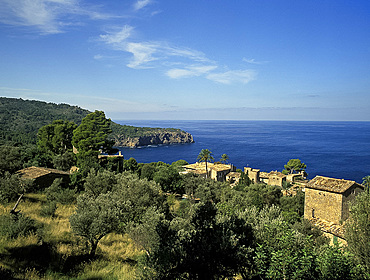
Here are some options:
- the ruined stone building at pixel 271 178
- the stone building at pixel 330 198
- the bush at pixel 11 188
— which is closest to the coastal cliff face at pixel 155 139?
the ruined stone building at pixel 271 178

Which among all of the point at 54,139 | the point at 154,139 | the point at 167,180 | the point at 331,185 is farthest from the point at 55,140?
the point at 154,139

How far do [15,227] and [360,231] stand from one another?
1645cm

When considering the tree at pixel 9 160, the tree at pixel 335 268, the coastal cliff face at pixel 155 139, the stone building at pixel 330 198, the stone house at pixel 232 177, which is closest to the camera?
the tree at pixel 335 268

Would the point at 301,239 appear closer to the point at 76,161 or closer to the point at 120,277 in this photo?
the point at 120,277

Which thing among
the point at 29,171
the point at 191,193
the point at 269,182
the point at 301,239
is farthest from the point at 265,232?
the point at 269,182

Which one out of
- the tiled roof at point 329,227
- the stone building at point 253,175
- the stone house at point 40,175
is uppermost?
the stone house at point 40,175

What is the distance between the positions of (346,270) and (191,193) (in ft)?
97.8

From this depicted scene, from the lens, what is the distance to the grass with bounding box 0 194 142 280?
26.0 ft

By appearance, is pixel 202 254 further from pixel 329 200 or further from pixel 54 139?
pixel 54 139

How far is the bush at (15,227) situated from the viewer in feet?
32.5

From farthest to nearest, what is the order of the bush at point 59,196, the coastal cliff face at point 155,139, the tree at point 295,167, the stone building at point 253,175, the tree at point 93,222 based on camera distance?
the coastal cliff face at point 155,139
the tree at point 295,167
the stone building at point 253,175
the bush at point 59,196
the tree at point 93,222

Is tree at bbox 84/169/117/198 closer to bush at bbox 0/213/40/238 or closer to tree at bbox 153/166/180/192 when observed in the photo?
bush at bbox 0/213/40/238

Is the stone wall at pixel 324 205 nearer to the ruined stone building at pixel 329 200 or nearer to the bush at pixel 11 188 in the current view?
the ruined stone building at pixel 329 200

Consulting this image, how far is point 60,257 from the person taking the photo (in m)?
9.53
